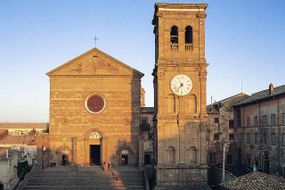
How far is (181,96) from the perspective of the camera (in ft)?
129

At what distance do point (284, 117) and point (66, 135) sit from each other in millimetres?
24154

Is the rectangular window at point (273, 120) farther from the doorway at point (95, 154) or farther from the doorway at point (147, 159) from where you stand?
the doorway at point (95, 154)

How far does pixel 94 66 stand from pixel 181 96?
13713 mm

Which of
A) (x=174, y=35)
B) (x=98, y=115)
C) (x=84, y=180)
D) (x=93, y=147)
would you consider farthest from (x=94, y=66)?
(x=84, y=180)

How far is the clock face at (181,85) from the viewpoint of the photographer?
129 ft

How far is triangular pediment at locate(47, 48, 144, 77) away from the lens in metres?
48.3

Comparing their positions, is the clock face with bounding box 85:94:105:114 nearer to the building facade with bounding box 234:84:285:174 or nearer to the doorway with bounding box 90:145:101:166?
the doorway with bounding box 90:145:101:166

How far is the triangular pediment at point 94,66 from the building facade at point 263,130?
14186 millimetres

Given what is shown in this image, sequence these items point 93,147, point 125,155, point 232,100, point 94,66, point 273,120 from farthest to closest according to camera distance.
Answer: point 232,100, point 93,147, point 94,66, point 125,155, point 273,120

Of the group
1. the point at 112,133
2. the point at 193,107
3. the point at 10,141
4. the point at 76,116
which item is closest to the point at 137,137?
the point at 112,133

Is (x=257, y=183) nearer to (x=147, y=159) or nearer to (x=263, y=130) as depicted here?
(x=263, y=130)

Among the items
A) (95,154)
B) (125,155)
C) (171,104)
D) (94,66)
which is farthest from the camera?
(95,154)

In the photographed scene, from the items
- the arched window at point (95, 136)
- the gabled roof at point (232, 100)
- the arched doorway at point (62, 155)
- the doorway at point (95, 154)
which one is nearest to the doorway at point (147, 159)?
the doorway at point (95, 154)

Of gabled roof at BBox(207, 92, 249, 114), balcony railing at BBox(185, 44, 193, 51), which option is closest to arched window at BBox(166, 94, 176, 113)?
balcony railing at BBox(185, 44, 193, 51)
